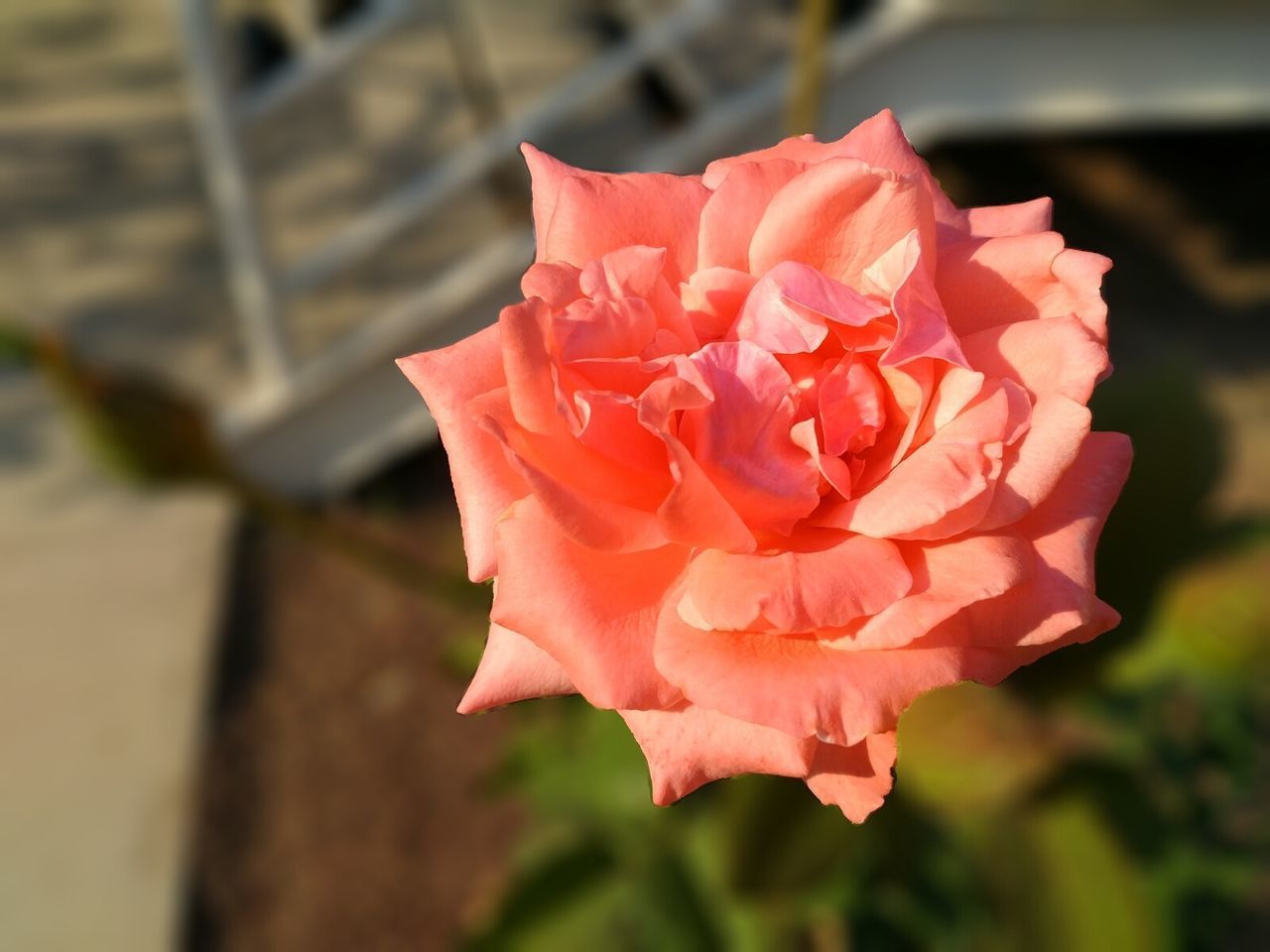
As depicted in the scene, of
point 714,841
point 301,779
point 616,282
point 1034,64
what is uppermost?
point 616,282

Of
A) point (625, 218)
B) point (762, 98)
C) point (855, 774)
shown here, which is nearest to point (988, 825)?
point (855, 774)

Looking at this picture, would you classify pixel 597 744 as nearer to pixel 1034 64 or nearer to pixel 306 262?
pixel 306 262

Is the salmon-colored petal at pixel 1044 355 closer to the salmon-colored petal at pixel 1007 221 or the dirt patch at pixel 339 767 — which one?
the salmon-colored petal at pixel 1007 221

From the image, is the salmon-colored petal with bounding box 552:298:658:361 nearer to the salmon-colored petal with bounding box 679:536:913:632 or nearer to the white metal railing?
the salmon-colored petal with bounding box 679:536:913:632

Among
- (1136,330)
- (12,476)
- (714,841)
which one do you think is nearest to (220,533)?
(12,476)

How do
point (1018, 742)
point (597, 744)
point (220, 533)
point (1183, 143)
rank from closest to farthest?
point (1018, 742) < point (597, 744) < point (220, 533) < point (1183, 143)

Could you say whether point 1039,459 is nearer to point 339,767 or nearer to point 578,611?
point 578,611
